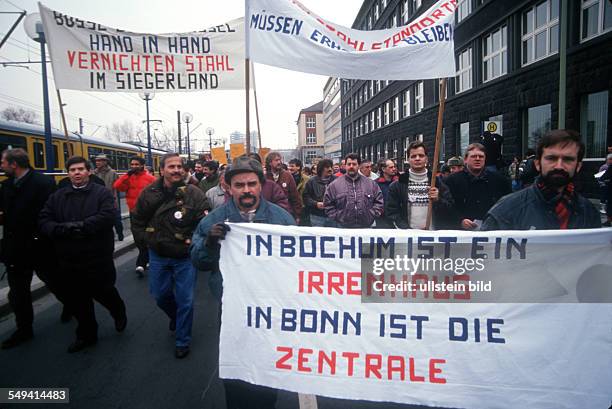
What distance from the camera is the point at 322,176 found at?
6.48 metres

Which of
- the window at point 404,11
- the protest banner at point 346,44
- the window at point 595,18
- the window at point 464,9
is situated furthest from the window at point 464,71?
the protest banner at point 346,44

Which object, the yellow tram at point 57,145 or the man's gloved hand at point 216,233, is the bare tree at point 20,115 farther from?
the man's gloved hand at point 216,233

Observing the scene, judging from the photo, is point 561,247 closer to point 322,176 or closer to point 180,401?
point 180,401

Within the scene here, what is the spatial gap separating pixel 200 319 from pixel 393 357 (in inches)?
107

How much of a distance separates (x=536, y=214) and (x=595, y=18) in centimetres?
1293

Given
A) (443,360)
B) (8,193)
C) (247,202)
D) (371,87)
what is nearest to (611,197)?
(443,360)

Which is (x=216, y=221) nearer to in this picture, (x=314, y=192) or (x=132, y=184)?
(x=314, y=192)

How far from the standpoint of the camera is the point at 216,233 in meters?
2.39

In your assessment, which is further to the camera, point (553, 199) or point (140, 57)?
point (140, 57)

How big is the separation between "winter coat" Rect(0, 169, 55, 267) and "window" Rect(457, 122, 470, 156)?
18.6 metres

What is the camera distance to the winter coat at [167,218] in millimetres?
3592

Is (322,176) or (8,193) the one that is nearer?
(8,193)

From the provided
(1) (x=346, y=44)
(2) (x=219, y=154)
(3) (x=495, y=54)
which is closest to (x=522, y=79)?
(3) (x=495, y=54)

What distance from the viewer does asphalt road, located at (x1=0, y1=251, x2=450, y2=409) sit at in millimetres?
2824
